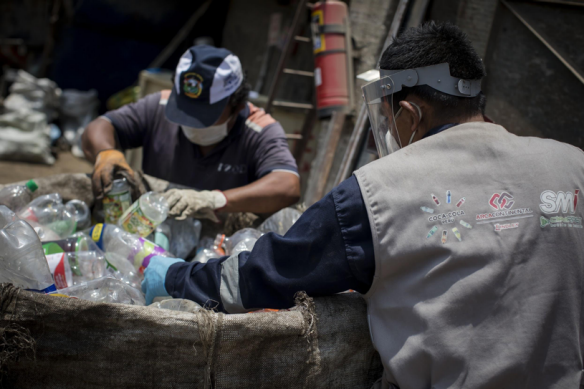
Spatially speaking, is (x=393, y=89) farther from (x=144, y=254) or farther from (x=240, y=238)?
(x=144, y=254)

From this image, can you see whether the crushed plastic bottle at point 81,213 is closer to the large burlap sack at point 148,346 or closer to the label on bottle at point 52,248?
the label on bottle at point 52,248

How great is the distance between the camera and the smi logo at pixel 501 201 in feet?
4.37

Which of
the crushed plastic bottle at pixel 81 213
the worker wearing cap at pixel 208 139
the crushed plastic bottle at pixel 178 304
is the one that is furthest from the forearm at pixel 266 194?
the crushed plastic bottle at pixel 178 304

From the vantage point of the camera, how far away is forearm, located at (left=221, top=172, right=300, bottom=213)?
2498 mm

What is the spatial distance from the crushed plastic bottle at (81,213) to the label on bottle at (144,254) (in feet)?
1.84

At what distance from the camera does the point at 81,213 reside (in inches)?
98.3

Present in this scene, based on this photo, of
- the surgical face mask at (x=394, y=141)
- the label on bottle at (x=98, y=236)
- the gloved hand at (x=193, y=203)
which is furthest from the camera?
the gloved hand at (x=193, y=203)

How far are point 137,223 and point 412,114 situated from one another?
4.50ft

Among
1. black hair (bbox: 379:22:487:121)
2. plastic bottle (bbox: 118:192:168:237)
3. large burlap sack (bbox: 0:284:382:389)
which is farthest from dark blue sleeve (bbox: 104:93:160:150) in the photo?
black hair (bbox: 379:22:487:121)

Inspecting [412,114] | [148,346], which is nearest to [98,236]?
[148,346]

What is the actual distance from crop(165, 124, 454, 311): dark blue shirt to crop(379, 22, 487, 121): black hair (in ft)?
0.25

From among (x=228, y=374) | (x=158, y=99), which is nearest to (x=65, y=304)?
(x=228, y=374)

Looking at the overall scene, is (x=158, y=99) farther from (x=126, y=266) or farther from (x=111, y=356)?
(x=111, y=356)

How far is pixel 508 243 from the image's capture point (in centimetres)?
130
